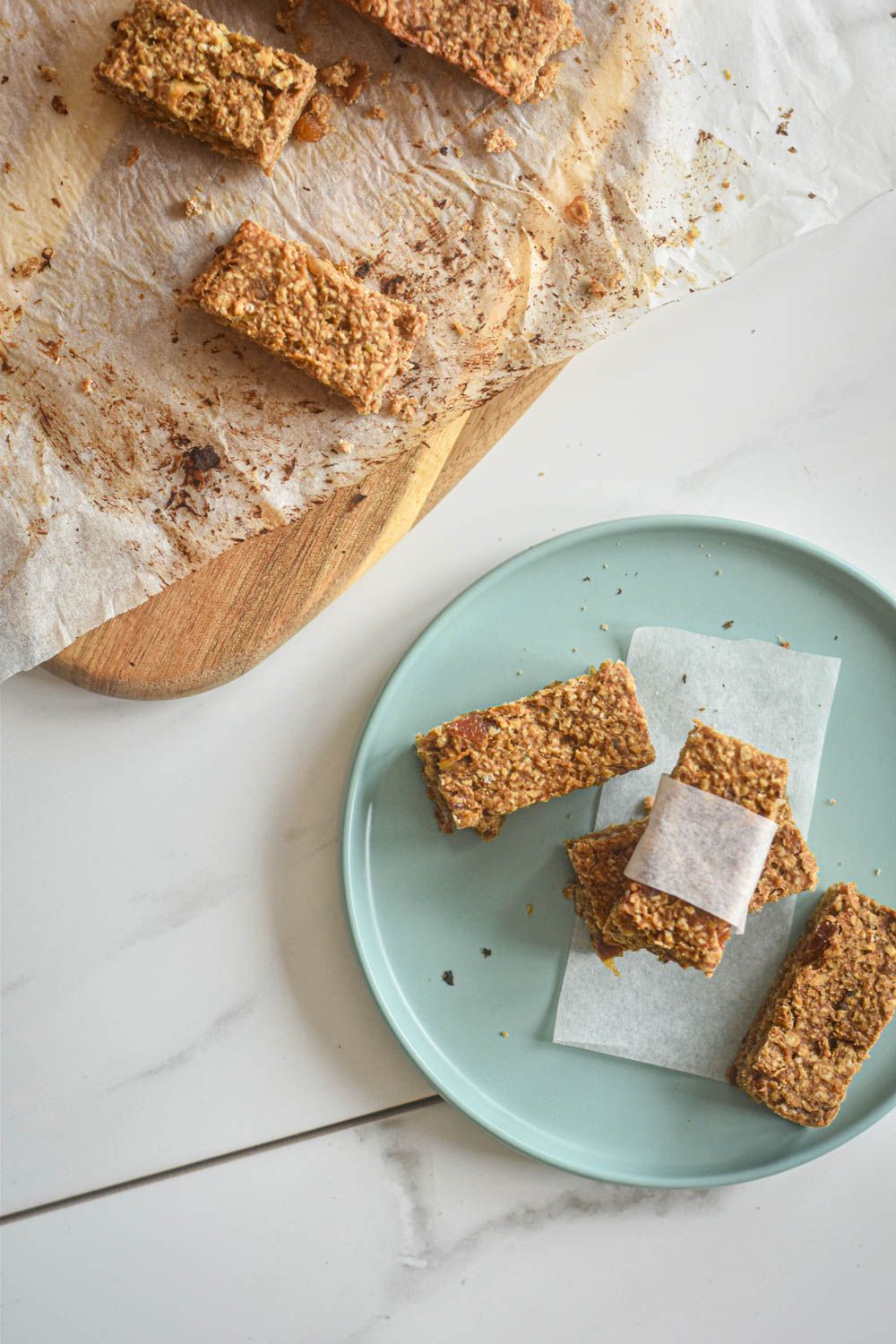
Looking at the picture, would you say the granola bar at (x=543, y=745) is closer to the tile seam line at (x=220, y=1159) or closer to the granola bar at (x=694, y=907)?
the granola bar at (x=694, y=907)

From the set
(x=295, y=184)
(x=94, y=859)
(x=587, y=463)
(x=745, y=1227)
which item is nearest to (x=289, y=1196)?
(x=94, y=859)

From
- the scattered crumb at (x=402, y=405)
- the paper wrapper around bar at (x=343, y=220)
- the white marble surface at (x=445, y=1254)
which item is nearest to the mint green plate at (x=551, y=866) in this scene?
the white marble surface at (x=445, y=1254)

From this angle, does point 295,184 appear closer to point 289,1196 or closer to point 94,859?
point 94,859

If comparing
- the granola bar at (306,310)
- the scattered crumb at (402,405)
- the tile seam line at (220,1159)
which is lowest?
the tile seam line at (220,1159)

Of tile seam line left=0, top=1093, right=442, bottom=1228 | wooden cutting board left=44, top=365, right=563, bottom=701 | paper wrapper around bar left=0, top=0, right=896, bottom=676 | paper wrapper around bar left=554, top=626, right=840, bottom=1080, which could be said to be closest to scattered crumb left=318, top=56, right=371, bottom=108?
paper wrapper around bar left=0, top=0, right=896, bottom=676

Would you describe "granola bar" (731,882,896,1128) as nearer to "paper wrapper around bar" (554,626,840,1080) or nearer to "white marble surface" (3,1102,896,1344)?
"paper wrapper around bar" (554,626,840,1080)

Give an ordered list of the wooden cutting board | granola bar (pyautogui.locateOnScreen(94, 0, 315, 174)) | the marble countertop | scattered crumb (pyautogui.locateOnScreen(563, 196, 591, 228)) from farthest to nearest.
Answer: the marble countertop
the wooden cutting board
scattered crumb (pyautogui.locateOnScreen(563, 196, 591, 228))
granola bar (pyautogui.locateOnScreen(94, 0, 315, 174))
